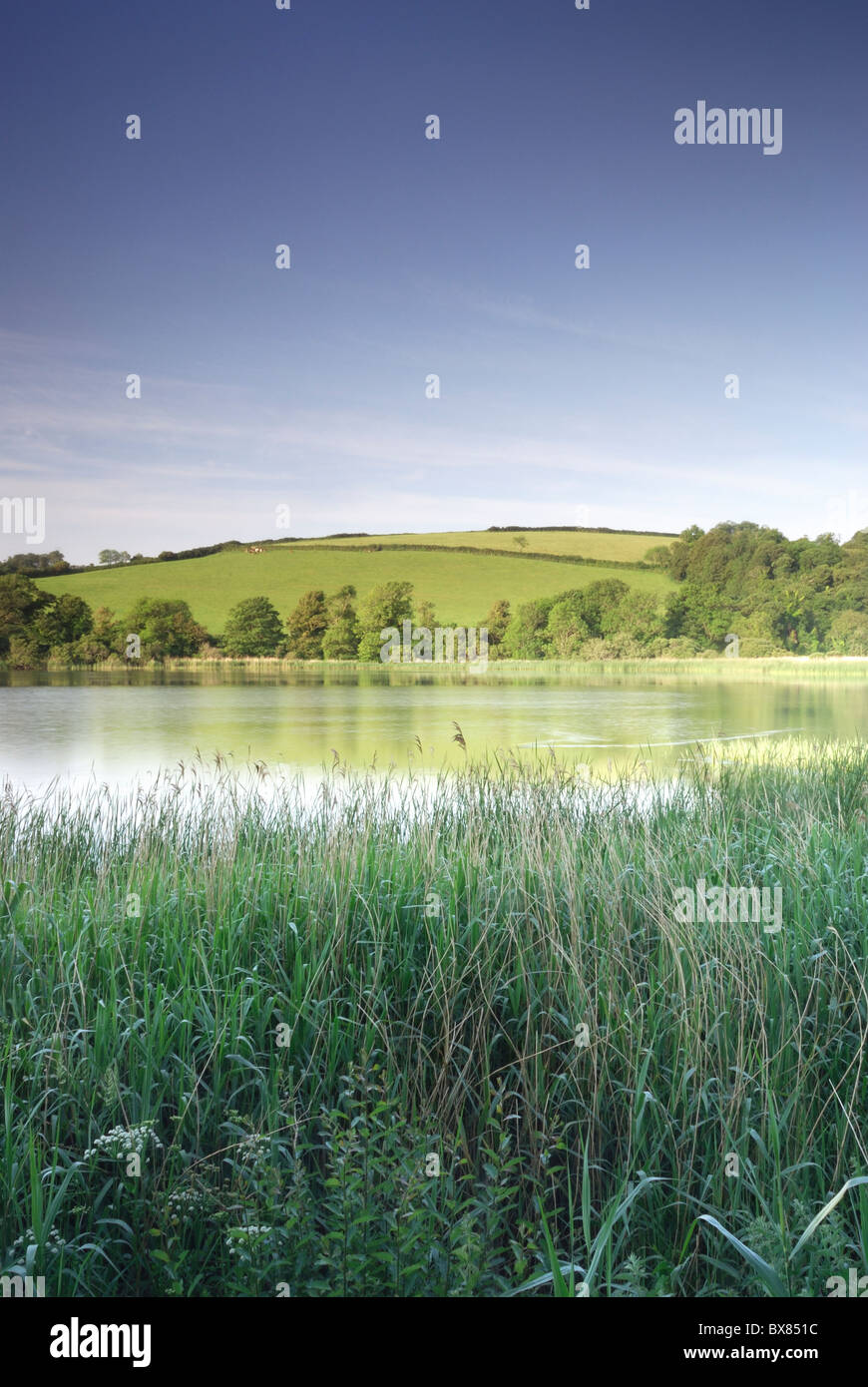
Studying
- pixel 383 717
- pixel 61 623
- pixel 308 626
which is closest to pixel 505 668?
pixel 308 626

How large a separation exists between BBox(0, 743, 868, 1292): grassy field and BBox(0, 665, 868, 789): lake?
3.82 m

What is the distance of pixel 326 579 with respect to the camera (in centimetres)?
7662

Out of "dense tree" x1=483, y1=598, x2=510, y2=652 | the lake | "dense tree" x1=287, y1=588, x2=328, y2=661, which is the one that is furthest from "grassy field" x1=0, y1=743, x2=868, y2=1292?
"dense tree" x1=483, y1=598, x2=510, y2=652

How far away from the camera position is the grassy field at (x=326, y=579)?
238ft

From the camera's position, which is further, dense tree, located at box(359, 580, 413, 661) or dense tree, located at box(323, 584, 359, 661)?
dense tree, located at box(323, 584, 359, 661)

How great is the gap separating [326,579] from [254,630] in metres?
9.59

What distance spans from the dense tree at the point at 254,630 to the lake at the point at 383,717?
4.08m

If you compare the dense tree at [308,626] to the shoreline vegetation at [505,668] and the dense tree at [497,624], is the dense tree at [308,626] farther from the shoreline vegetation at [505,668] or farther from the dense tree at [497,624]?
the dense tree at [497,624]

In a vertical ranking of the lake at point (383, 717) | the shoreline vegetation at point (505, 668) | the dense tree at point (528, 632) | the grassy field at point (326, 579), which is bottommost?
the lake at point (383, 717)

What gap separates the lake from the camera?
2097 cm

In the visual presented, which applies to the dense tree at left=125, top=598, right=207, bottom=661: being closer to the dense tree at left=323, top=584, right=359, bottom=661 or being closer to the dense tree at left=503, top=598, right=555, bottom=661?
the dense tree at left=323, top=584, right=359, bottom=661

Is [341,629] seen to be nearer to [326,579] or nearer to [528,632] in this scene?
[326,579]

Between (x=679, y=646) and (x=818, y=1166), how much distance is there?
67359 mm

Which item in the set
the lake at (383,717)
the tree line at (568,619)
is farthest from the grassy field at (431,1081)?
the tree line at (568,619)
